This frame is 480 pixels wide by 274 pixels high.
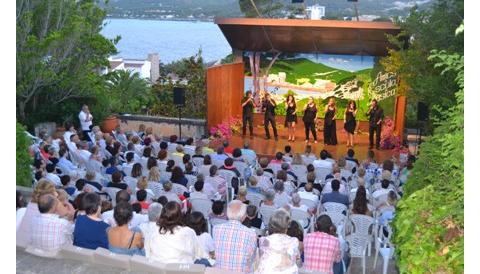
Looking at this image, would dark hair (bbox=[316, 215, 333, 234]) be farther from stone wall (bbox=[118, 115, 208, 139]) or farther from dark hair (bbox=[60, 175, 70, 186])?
stone wall (bbox=[118, 115, 208, 139])

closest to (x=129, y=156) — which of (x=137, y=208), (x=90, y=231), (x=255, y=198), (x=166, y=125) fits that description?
(x=255, y=198)

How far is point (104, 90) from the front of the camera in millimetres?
17469

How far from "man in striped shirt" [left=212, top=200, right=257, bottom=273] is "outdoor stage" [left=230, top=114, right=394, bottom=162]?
32.4 ft

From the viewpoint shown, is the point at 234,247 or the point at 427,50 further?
the point at 427,50

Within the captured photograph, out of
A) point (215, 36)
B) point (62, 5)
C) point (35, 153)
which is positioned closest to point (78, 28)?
point (62, 5)

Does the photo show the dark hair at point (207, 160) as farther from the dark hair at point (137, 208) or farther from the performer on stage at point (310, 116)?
the performer on stage at point (310, 116)

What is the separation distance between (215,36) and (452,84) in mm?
56225

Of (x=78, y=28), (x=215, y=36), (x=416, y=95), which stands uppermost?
Answer: (x=215, y=36)

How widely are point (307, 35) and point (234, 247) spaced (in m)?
11.6

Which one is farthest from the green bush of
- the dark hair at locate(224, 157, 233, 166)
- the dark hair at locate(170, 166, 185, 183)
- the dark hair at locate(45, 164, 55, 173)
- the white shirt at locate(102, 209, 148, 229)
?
the dark hair at locate(224, 157, 233, 166)

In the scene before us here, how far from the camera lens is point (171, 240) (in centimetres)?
573

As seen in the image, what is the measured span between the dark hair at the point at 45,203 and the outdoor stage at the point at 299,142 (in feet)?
32.2

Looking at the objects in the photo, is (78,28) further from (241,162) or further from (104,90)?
(241,162)

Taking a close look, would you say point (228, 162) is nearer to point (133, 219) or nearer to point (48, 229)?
point (133, 219)
